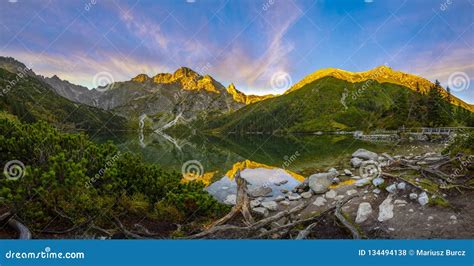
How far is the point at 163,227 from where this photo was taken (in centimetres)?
599

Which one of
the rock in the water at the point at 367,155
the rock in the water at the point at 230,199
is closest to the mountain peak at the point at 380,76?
the rock in the water at the point at 367,155

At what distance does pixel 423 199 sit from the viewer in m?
6.08

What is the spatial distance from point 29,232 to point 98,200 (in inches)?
46.9

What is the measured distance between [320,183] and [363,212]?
2.39 m

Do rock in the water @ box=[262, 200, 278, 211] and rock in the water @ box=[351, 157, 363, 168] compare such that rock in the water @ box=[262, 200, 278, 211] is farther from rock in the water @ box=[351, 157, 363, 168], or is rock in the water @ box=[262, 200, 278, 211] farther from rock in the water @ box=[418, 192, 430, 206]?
rock in the water @ box=[351, 157, 363, 168]

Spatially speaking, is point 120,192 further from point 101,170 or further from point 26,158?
point 26,158

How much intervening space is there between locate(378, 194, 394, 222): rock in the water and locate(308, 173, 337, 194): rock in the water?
2.17 m

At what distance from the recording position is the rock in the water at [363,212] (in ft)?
20.3

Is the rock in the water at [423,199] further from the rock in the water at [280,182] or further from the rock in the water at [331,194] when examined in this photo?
the rock in the water at [280,182]

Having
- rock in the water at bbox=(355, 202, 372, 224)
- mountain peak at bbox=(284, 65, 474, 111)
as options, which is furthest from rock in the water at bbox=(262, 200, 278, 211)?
mountain peak at bbox=(284, 65, 474, 111)

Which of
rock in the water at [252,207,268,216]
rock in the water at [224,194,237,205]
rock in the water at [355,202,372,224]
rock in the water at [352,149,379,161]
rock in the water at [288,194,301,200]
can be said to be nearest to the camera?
rock in the water at [355,202,372,224]

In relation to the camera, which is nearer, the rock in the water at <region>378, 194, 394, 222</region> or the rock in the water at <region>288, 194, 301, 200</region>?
the rock in the water at <region>378, 194, 394, 222</region>

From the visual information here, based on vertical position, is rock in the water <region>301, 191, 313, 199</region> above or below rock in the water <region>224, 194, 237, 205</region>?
below

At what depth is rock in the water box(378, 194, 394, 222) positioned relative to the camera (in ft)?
19.9
